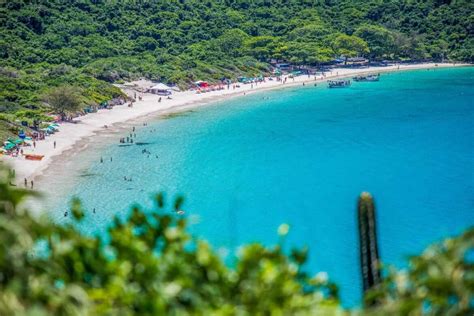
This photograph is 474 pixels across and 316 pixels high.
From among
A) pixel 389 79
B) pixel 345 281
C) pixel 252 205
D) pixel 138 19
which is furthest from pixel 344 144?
pixel 138 19

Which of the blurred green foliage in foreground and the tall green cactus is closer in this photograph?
the blurred green foliage in foreground

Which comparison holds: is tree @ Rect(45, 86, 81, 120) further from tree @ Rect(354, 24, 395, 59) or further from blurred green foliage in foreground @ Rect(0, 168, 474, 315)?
tree @ Rect(354, 24, 395, 59)

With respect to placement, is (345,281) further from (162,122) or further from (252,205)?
(162,122)

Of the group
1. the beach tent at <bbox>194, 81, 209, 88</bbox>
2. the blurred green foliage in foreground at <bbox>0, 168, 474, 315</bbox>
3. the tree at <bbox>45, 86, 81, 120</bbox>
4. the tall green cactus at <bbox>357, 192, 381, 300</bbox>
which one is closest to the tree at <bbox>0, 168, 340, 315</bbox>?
the blurred green foliage in foreground at <bbox>0, 168, 474, 315</bbox>

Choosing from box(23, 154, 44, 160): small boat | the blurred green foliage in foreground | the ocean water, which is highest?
the blurred green foliage in foreground

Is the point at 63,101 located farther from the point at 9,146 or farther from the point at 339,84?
the point at 339,84

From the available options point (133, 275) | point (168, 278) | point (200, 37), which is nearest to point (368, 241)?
point (168, 278)
